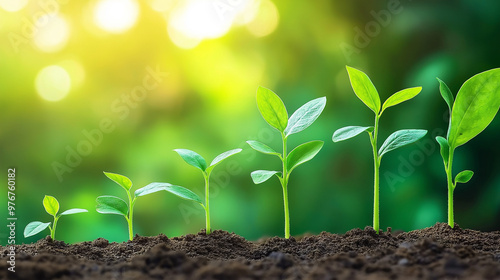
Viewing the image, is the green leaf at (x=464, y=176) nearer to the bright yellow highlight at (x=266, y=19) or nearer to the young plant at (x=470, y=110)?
the young plant at (x=470, y=110)

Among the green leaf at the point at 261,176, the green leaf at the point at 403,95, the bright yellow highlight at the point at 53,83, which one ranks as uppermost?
the bright yellow highlight at the point at 53,83

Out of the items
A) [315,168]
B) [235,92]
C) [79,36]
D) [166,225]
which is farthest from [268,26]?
[166,225]

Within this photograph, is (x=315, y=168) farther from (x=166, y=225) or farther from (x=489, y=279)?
(x=489, y=279)

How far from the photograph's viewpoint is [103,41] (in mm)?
1540

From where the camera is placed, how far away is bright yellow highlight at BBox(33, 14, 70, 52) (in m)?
1.50

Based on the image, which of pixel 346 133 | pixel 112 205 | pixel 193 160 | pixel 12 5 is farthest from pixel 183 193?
pixel 12 5

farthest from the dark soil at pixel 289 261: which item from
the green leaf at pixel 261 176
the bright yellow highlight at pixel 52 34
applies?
the bright yellow highlight at pixel 52 34

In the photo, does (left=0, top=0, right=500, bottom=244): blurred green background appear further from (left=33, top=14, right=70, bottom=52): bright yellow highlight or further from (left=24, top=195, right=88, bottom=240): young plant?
(left=24, top=195, right=88, bottom=240): young plant

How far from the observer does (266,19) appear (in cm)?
153

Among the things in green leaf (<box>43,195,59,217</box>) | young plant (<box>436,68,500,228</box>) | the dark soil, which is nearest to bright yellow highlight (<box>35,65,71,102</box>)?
green leaf (<box>43,195,59,217</box>)

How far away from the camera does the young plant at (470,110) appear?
1.04 metres

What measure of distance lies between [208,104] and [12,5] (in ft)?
2.51

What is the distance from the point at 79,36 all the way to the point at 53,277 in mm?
1058

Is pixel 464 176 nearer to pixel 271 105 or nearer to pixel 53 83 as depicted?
pixel 271 105
